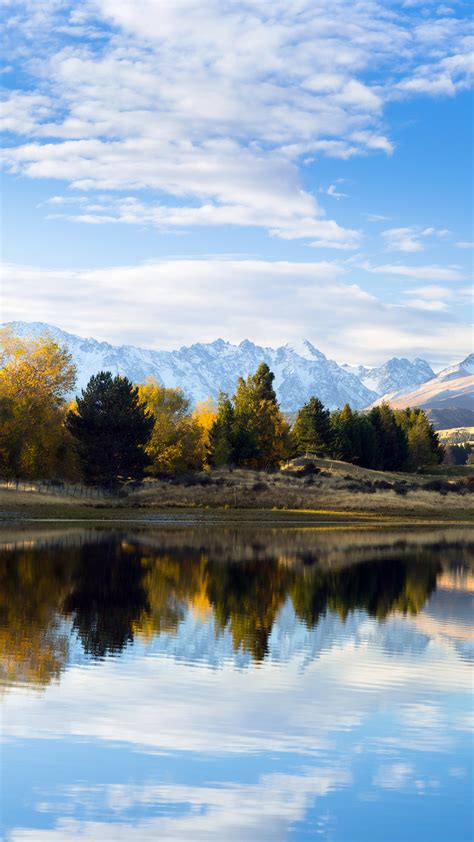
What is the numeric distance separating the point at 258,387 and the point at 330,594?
8321cm

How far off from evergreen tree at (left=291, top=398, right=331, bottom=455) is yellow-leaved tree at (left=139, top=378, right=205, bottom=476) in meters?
22.5

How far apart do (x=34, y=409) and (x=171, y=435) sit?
24495 mm

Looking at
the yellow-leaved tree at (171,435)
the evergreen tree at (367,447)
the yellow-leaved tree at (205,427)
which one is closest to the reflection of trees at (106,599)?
the yellow-leaved tree at (171,435)

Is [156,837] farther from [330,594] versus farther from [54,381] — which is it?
[54,381]

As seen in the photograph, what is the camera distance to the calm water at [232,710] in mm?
11172

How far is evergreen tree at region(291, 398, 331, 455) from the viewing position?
449ft

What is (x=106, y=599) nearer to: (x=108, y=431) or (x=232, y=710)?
(x=232, y=710)

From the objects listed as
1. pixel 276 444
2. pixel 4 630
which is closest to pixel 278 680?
pixel 4 630

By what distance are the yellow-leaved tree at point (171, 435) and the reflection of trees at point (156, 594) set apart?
5855 centimetres

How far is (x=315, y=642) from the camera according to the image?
23.3m

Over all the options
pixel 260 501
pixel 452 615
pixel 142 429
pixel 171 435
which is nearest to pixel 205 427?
pixel 171 435

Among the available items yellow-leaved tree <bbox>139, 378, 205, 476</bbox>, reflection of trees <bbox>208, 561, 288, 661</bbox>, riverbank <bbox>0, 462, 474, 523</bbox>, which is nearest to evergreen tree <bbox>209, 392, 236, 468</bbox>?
yellow-leaved tree <bbox>139, 378, 205, 476</bbox>

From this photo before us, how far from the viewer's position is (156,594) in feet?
102

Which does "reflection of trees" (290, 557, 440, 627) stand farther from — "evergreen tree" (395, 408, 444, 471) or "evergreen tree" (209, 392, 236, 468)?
"evergreen tree" (395, 408, 444, 471)
